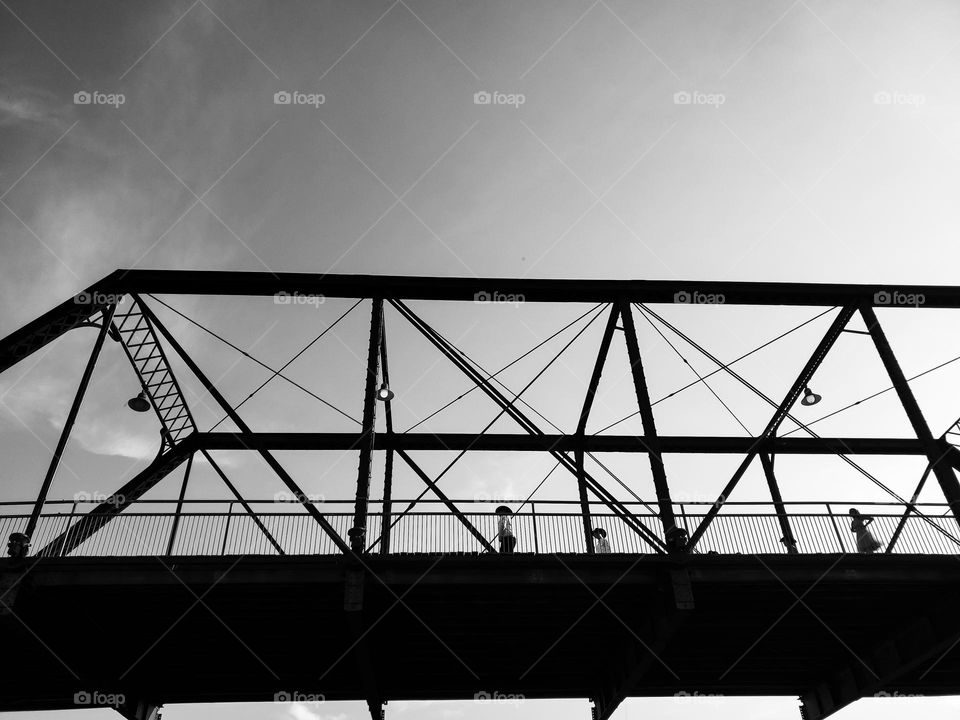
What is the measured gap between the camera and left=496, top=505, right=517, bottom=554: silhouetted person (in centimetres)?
1412

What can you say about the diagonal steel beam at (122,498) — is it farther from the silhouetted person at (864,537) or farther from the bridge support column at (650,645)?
the silhouetted person at (864,537)

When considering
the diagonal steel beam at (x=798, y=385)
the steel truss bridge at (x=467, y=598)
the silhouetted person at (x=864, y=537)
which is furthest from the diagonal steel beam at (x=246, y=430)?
the silhouetted person at (x=864, y=537)

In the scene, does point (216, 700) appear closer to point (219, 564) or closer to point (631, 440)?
point (219, 564)

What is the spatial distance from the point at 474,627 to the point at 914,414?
11446 mm

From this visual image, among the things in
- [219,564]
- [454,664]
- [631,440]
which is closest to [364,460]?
[219,564]

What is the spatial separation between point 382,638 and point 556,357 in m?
8.15

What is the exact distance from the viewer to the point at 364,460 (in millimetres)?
13633

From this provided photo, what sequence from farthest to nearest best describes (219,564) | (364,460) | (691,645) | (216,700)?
(216,700), (691,645), (364,460), (219,564)

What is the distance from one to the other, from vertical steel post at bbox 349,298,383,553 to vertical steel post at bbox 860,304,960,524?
490 inches

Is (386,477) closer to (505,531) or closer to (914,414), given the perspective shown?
(505,531)

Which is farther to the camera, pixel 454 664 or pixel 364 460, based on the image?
pixel 454 664

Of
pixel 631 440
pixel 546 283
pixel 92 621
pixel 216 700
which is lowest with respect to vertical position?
pixel 216 700

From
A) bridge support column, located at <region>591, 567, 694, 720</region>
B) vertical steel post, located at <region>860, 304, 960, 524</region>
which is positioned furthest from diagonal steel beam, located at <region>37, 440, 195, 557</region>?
vertical steel post, located at <region>860, 304, 960, 524</region>

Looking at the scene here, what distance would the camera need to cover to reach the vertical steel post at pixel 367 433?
12.6 m
